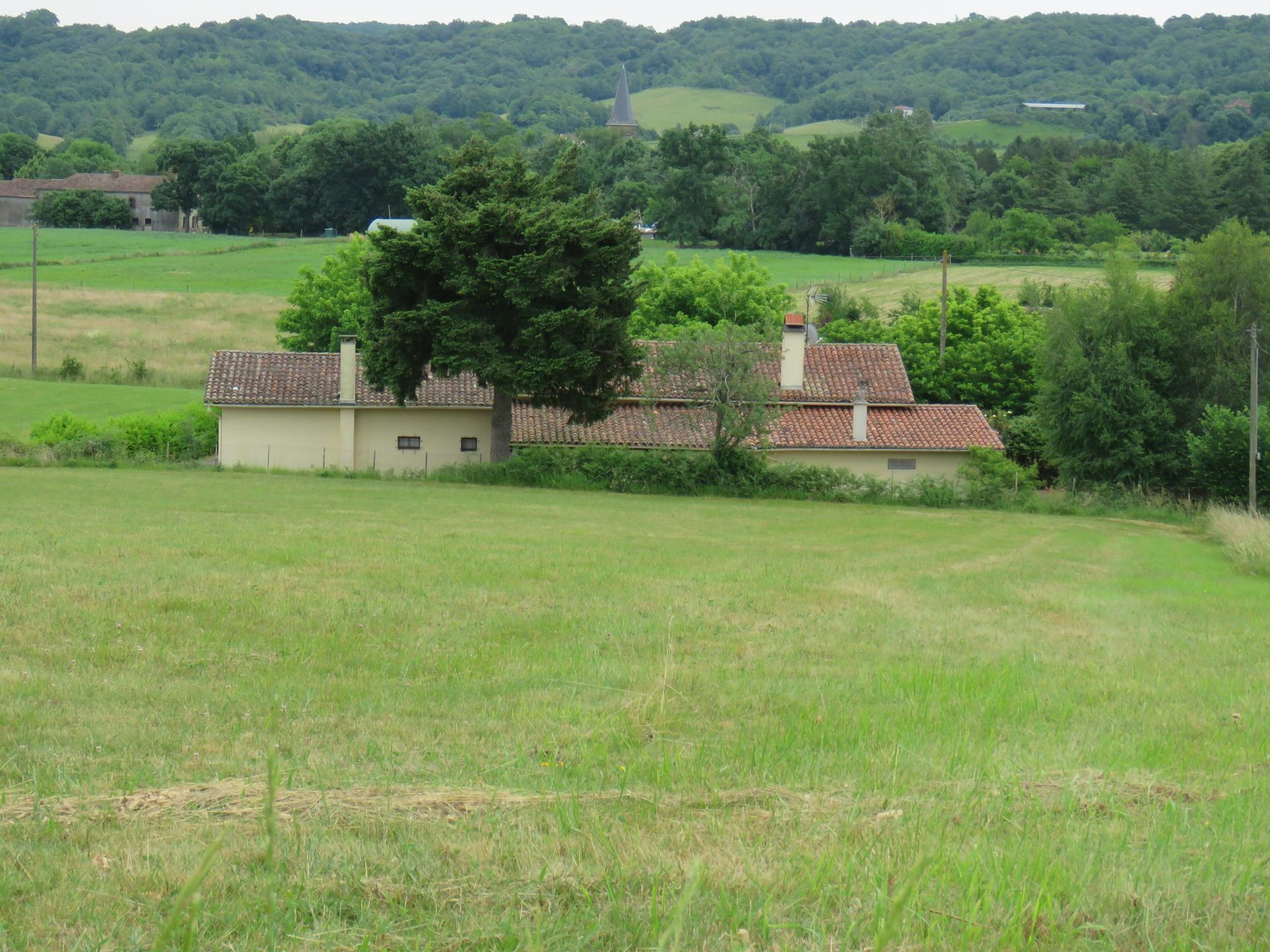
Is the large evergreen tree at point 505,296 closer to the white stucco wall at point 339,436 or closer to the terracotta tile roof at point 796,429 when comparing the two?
the terracotta tile roof at point 796,429

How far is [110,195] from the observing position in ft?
496

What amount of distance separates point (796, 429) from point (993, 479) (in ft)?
24.0

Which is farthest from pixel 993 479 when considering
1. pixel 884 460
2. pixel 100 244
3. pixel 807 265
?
pixel 100 244

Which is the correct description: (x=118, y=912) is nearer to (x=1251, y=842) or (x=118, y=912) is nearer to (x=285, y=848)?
(x=285, y=848)

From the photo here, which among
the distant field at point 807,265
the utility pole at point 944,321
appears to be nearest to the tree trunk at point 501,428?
the utility pole at point 944,321

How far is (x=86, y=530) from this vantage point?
2120 cm

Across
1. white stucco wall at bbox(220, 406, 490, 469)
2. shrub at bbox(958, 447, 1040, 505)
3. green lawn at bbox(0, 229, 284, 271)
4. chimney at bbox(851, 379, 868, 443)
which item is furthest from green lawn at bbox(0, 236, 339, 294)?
shrub at bbox(958, 447, 1040, 505)

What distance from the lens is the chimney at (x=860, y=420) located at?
4703 cm

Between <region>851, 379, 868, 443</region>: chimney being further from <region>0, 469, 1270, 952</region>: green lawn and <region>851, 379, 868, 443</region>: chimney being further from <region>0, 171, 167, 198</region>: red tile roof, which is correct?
<region>0, 171, 167, 198</region>: red tile roof

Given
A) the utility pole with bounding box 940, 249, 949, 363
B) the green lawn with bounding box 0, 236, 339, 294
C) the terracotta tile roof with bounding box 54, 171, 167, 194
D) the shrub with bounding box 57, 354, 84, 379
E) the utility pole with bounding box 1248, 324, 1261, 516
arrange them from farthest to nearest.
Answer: the terracotta tile roof with bounding box 54, 171, 167, 194
the green lawn with bounding box 0, 236, 339, 294
the shrub with bounding box 57, 354, 84, 379
the utility pole with bounding box 940, 249, 949, 363
the utility pole with bounding box 1248, 324, 1261, 516

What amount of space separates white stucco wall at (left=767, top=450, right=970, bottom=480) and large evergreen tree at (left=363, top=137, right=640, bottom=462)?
803 centimetres

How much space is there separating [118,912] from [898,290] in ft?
311

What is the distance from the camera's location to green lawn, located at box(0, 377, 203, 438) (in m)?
51.8

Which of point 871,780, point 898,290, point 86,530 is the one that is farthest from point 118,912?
point 898,290
